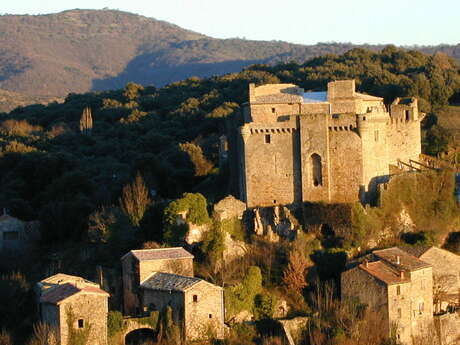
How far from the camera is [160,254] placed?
35906 millimetres

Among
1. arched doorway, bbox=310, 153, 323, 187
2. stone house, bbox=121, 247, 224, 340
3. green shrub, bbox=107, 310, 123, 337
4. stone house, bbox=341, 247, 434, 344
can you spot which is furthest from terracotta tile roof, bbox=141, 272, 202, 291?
arched doorway, bbox=310, 153, 323, 187

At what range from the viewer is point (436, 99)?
196 ft

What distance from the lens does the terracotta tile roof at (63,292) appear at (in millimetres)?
32500

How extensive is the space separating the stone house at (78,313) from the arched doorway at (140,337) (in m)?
1.30

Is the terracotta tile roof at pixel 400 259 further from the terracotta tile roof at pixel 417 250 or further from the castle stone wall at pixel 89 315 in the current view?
the castle stone wall at pixel 89 315

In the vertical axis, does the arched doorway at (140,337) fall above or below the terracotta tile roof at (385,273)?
below

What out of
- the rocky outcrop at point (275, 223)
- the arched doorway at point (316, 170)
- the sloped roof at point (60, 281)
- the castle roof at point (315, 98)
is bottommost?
the sloped roof at point (60, 281)

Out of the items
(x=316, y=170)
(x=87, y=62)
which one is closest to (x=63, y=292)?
(x=316, y=170)

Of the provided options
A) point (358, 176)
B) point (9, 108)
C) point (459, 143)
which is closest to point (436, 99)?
point (459, 143)

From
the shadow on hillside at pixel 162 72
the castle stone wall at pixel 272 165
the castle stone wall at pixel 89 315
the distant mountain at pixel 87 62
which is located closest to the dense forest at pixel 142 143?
the castle stone wall at pixel 272 165

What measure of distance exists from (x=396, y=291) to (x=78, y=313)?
34.7 ft

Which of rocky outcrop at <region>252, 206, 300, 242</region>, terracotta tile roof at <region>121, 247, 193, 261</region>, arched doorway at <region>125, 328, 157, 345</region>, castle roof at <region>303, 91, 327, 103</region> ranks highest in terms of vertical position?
castle roof at <region>303, 91, 327, 103</region>

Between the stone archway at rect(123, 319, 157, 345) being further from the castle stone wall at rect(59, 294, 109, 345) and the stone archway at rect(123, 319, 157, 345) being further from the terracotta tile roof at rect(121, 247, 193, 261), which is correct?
the terracotta tile roof at rect(121, 247, 193, 261)

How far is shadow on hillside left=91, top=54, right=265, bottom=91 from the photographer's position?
6506 inches
